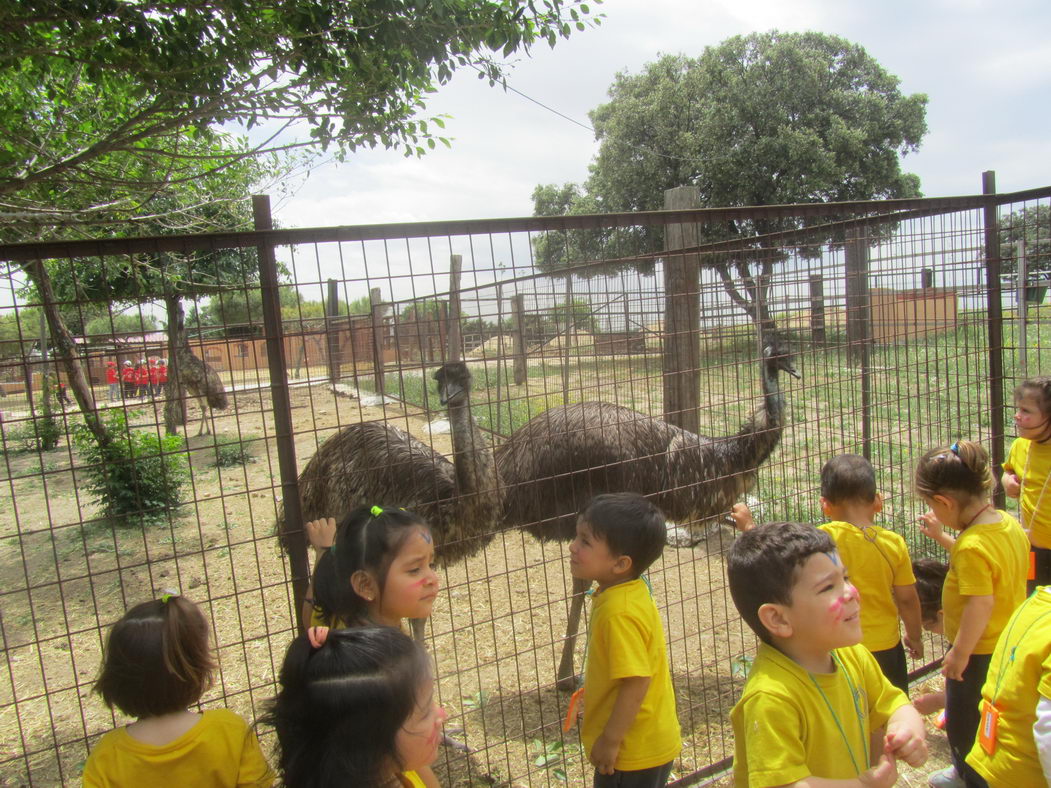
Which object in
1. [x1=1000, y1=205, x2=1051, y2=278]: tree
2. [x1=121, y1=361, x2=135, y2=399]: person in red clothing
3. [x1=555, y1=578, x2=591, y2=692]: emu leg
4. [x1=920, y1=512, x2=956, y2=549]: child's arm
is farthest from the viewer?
[x1=1000, y1=205, x2=1051, y2=278]: tree

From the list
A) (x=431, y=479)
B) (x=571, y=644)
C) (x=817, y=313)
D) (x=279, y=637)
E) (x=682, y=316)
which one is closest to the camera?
(x=817, y=313)

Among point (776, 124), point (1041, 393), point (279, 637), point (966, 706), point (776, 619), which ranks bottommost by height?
A: point (279, 637)

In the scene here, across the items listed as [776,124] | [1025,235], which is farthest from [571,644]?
[776,124]

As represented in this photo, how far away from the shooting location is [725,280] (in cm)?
345

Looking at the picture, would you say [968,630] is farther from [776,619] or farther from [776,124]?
[776,124]

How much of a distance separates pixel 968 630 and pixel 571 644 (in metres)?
2.07

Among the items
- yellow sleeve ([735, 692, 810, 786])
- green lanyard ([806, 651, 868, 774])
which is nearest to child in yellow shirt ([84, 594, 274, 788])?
yellow sleeve ([735, 692, 810, 786])

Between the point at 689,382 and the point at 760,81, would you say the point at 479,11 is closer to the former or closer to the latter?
the point at 689,382

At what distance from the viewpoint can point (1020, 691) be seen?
5.89 feet

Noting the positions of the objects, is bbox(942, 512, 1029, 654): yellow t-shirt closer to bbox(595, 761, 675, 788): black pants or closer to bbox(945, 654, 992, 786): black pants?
bbox(945, 654, 992, 786): black pants

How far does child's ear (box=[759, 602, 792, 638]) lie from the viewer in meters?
1.75

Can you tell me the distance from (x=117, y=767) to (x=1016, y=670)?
7.11 feet

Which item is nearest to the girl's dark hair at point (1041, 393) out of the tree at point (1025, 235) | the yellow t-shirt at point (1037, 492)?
the yellow t-shirt at point (1037, 492)

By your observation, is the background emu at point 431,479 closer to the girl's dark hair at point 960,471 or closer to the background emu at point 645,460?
the background emu at point 645,460
